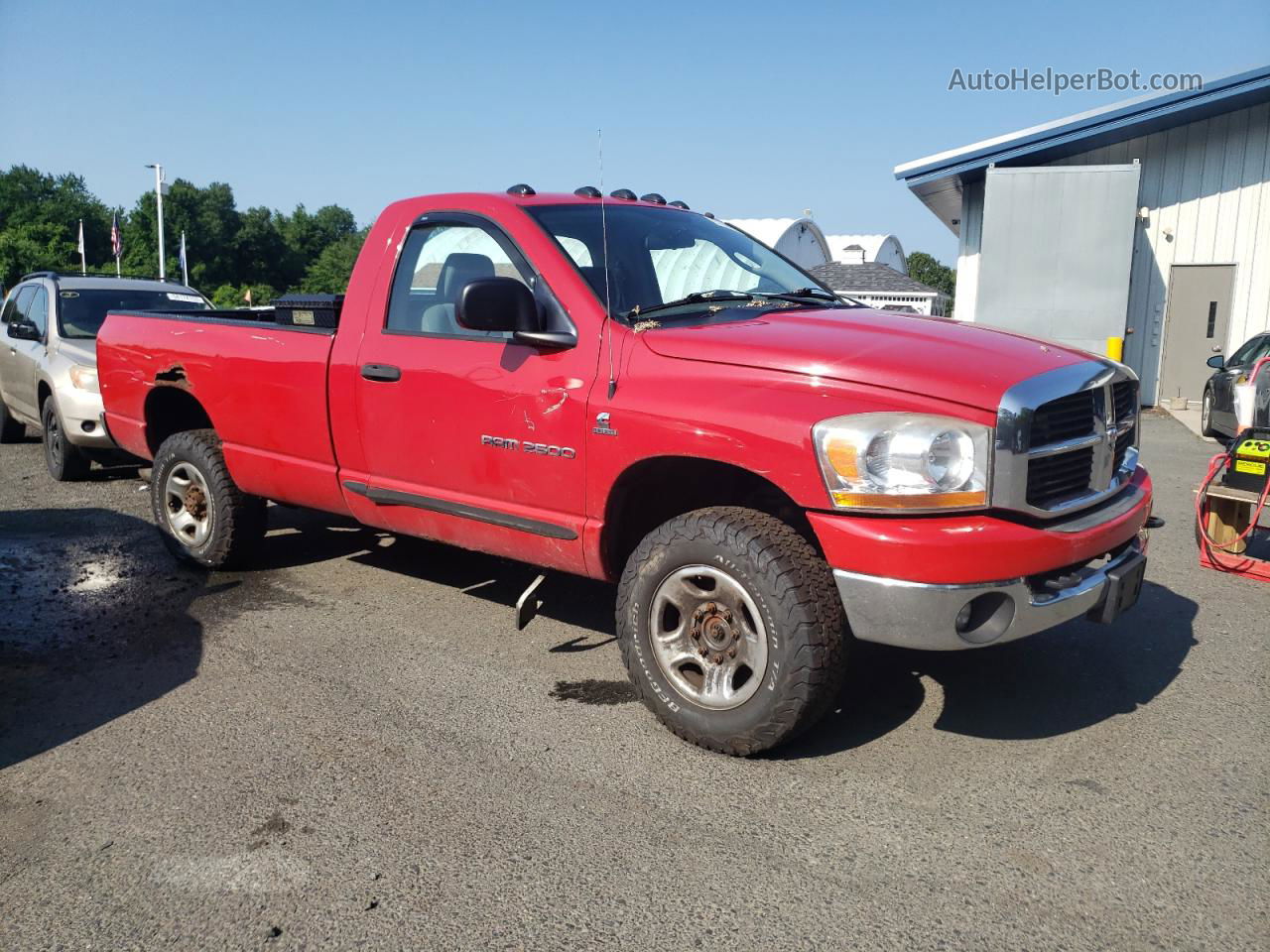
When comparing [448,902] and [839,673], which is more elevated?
[839,673]

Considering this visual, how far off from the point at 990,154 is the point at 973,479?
51.5 feet

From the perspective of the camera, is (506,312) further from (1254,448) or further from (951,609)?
(1254,448)

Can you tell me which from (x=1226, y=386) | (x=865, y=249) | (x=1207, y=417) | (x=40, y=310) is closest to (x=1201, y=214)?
(x=1207, y=417)

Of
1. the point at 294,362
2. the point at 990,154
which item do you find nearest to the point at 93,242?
the point at 990,154

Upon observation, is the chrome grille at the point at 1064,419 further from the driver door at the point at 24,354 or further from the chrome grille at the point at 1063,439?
the driver door at the point at 24,354

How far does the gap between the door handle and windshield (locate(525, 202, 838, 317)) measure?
915 millimetres

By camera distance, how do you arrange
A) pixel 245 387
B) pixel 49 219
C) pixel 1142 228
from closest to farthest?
pixel 245 387
pixel 1142 228
pixel 49 219

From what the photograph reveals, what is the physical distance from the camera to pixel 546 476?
3.96 meters

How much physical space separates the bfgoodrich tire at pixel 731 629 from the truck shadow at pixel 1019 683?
11.4 inches

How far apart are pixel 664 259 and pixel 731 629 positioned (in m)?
1.79

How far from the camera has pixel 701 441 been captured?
3455mm

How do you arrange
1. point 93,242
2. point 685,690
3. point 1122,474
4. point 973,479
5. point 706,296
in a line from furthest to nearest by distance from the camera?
point 93,242
point 706,296
point 1122,474
point 685,690
point 973,479

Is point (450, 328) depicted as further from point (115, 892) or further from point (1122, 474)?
point (1122, 474)

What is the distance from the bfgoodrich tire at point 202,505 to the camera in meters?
5.58
